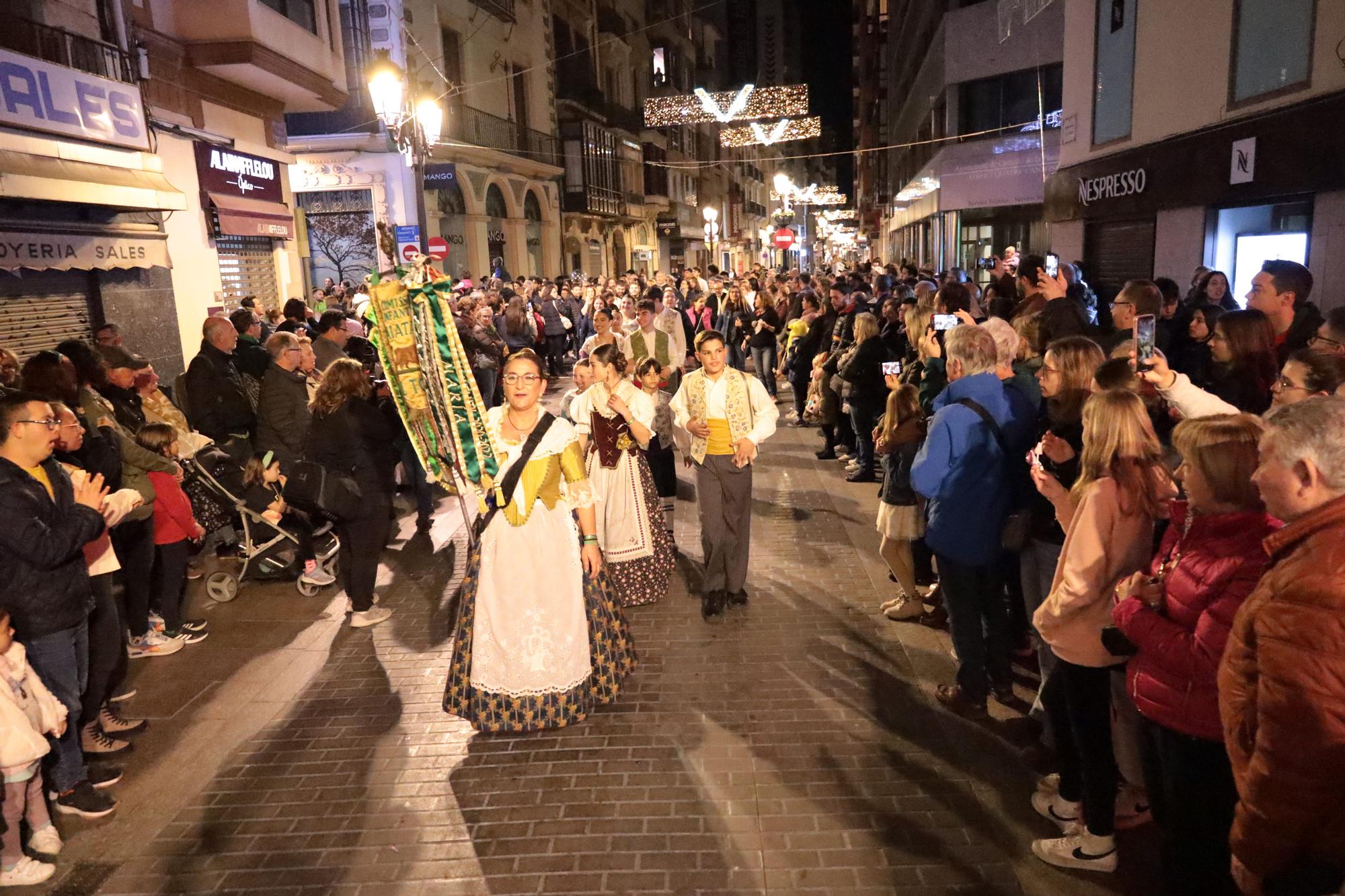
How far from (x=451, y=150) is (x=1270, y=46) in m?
19.2

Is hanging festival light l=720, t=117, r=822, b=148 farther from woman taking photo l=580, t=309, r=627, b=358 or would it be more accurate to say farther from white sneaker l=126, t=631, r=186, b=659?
white sneaker l=126, t=631, r=186, b=659

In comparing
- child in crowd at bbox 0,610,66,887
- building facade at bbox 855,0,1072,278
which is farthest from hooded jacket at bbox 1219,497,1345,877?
building facade at bbox 855,0,1072,278

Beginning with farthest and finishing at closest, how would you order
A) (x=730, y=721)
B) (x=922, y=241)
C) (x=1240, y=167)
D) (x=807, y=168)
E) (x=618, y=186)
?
1. (x=807, y=168)
2. (x=618, y=186)
3. (x=922, y=241)
4. (x=1240, y=167)
5. (x=730, y=721)

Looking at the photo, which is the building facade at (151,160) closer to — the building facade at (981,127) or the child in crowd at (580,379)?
the child in crowd at (580,379)

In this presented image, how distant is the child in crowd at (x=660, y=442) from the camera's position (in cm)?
745

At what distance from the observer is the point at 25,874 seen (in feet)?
12.3

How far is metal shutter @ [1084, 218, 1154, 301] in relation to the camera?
1121 cm

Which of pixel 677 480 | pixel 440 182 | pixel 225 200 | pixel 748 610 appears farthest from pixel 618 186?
pixel 748 610

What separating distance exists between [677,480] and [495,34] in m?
21.3

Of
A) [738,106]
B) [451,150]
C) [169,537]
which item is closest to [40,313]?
[169,537]

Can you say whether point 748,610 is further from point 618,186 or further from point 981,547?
point 618,186

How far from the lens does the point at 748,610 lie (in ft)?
20.9

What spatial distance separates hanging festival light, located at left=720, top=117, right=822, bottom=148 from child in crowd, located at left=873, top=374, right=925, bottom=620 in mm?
19521

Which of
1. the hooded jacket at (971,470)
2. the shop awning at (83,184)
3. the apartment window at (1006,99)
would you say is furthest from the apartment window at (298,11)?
the apartment window at (1006,99)
